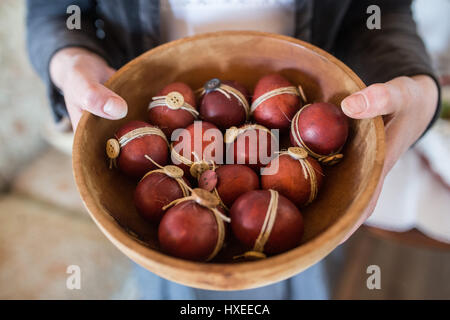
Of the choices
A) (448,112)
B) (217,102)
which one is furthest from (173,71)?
(448,112)

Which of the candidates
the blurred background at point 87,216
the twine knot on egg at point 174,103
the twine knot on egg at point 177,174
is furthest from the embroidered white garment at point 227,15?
the blurred background at point 87,216

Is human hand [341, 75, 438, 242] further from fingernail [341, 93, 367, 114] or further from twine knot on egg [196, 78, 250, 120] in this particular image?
twine knot on egg [196, 78, 250, 120]

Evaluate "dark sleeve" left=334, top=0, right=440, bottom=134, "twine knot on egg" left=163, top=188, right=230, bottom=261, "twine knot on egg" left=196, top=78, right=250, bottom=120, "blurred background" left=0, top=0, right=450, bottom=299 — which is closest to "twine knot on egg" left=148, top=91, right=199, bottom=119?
"twine knot on egg" left=196, top=78, right=250, bottom=120

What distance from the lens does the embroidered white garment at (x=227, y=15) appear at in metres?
0.73

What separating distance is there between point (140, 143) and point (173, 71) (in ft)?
0.56

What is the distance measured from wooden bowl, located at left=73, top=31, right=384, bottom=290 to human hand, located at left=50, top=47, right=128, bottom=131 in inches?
1.1

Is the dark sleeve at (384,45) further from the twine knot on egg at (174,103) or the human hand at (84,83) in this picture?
the human hand at (84,83)

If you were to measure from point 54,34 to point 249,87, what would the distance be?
42 centimetres

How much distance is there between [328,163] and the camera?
57 cm

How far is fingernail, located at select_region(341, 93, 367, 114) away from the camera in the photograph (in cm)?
51

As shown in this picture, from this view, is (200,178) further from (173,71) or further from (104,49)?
(104,49)

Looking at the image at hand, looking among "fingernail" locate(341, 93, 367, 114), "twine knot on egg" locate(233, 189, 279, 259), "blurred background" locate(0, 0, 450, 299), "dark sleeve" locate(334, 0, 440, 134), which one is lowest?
"blurred background" locate(0, 0, 450, 299)

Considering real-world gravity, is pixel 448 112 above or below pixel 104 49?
below

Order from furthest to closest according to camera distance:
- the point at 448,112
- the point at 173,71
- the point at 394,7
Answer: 1. the point at 448,112
2. the point at 394,7
3. the point at 173,71
